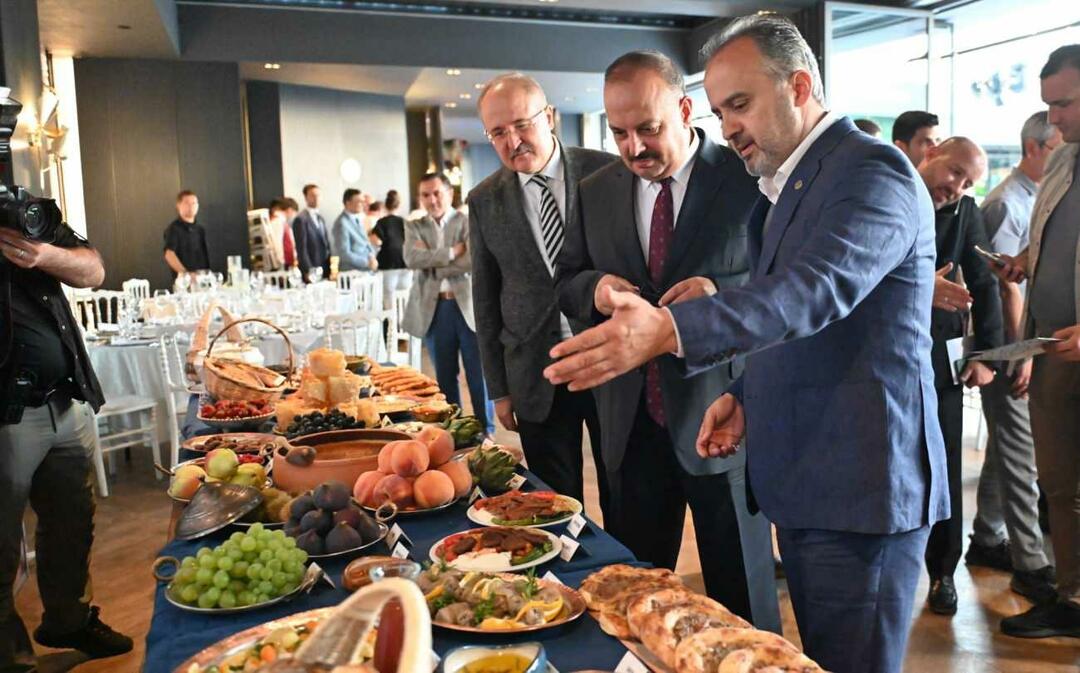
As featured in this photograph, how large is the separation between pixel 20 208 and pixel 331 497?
4.74ft

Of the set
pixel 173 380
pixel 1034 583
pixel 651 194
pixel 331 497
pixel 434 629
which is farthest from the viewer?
pixel 173 380

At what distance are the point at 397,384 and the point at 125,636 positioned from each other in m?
1.30

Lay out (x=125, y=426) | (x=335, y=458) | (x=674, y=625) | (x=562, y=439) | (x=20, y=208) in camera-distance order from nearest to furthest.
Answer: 1. (x=674, y=625)
2. (x=335, y=458)
3. (x=20, y=208)
4. (x=562, y=439)
5. (x=125, y=426)

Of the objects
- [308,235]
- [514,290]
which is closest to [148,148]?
[308,235]

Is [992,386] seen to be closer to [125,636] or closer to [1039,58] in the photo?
[125,636]

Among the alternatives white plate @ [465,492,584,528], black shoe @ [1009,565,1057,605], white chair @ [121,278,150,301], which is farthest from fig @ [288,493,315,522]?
white chair @ [121,278,150,301]

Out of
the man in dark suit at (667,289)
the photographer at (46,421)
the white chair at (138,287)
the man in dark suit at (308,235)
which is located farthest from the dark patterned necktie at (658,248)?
the man in dark suit at (308,235)

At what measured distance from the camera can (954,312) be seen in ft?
10.4

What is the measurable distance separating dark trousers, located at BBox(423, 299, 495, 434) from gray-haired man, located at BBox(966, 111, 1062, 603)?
2.89 m

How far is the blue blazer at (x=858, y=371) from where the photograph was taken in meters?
1.39

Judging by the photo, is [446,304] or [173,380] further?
[446,304]

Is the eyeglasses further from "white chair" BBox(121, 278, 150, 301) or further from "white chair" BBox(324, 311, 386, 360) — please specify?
"white chair" BBox(121, 278, 150, 301)

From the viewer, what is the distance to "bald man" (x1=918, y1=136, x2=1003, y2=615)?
302 centimetres

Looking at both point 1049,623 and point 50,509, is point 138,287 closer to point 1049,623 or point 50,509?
point 50,509
